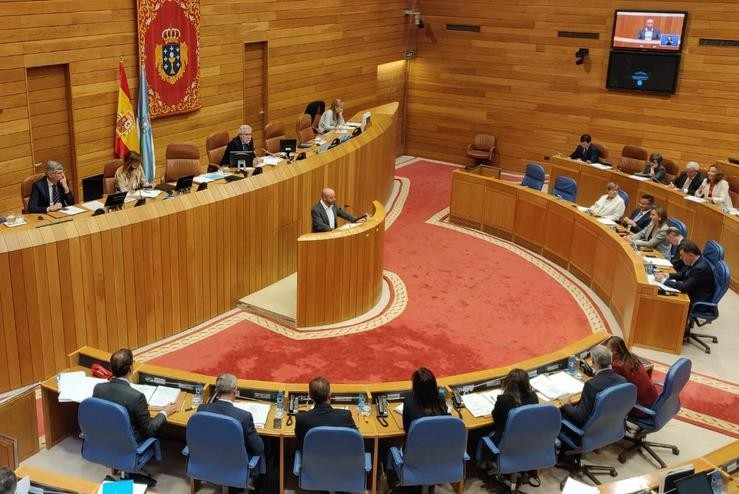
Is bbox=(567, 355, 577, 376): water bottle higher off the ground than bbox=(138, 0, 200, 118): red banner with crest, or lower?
lower

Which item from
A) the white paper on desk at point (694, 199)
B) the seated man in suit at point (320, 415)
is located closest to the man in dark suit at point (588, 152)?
the white paper on desk at point (694, 199)

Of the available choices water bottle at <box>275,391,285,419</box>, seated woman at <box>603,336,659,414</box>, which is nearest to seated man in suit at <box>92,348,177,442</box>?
water bottle at <box>275,391,285,419</box>

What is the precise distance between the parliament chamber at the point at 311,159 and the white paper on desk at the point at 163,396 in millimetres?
106

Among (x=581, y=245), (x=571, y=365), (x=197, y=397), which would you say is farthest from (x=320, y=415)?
(x=581, y=245)

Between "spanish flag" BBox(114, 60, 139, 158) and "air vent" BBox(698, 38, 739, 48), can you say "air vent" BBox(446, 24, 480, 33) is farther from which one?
"spanish flag" BBox(114, 60, 139, 158)

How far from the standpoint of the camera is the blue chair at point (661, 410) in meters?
6.25

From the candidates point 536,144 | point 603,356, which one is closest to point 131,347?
point 603,356

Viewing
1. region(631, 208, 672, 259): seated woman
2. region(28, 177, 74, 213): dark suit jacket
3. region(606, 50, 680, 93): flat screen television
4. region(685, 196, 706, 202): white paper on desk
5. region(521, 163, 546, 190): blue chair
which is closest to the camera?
region(28, 177, 74, 213): dark suit jacket

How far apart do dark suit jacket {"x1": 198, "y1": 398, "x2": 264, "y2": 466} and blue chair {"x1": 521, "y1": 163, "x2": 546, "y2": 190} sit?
8.10 meters

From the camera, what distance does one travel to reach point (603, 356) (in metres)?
6.12

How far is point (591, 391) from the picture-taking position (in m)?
6.01

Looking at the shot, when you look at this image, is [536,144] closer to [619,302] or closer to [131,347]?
[619,302]

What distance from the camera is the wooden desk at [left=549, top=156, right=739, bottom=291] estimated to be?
10.6 meters

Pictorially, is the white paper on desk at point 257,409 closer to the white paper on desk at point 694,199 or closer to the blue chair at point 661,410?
the blue chair at point 661,410
